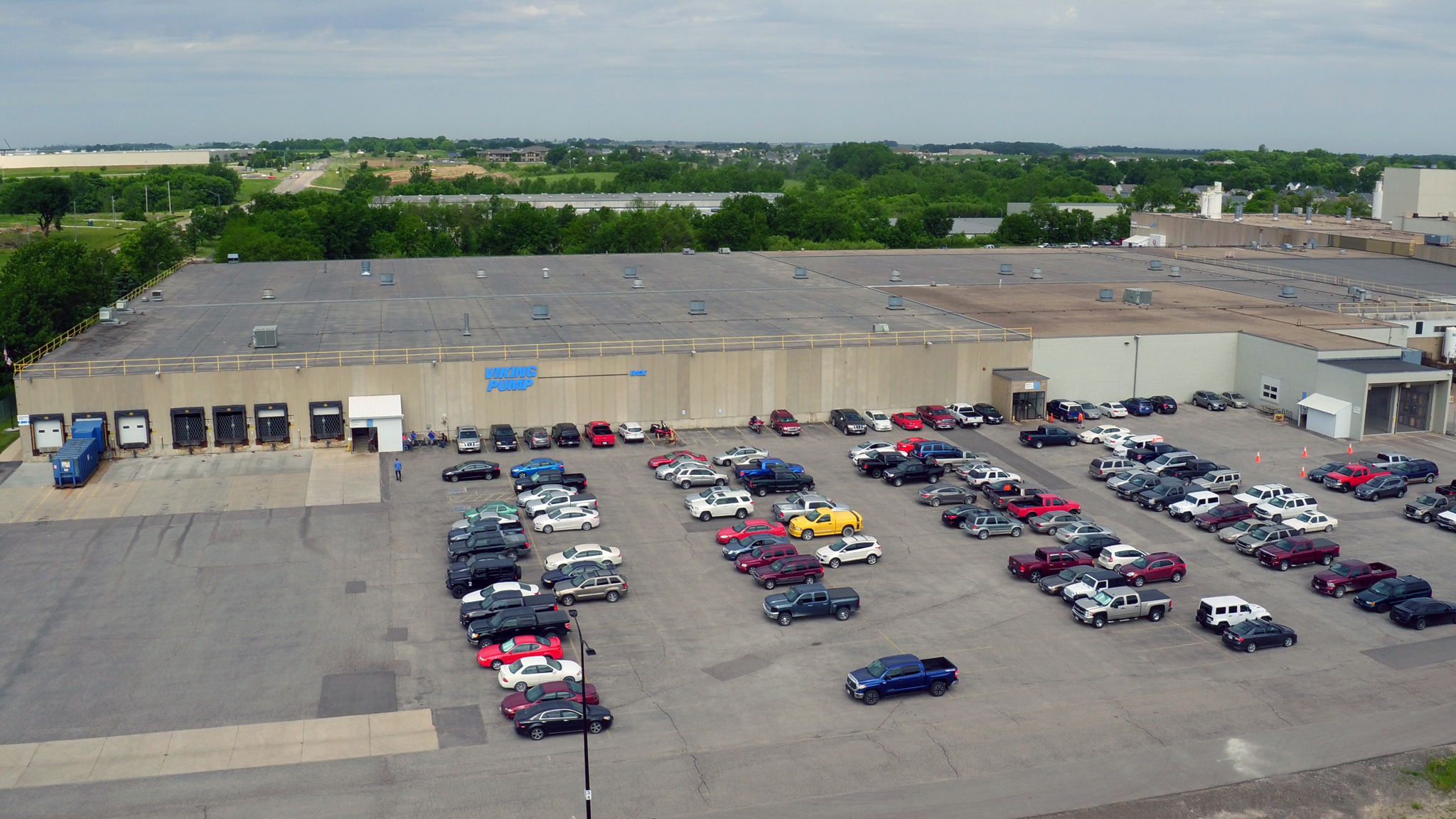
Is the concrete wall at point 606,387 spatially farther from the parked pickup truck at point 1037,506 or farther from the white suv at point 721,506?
the parked pickup truck at point 1037,506

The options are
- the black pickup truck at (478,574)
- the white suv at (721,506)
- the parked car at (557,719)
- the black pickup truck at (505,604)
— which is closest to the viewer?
the parked car at (557,719)

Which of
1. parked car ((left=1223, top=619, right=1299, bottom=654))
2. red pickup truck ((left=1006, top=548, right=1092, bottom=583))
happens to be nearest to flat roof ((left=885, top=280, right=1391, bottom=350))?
red pickup truck ((left=1006, top=548, right=1092, bottom=583))

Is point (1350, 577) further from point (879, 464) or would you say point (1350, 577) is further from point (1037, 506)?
point (879, 464)

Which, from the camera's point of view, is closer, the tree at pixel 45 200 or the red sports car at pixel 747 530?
the red sports car at pixel 747 530

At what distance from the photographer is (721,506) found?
45.7 metres

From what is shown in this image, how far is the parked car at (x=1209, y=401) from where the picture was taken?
6331 centimetres

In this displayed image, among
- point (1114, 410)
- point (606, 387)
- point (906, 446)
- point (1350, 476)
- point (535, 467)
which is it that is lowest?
point (1350, 476)

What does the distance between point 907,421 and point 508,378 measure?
19.6 metres

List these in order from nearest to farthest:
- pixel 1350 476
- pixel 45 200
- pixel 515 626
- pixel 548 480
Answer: pixel 515 626, pixel 548 480, pixel 1350 476, pixel 45 200

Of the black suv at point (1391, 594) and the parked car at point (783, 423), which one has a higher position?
the parked car at point (783, 423)

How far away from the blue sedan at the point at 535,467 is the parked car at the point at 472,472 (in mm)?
850

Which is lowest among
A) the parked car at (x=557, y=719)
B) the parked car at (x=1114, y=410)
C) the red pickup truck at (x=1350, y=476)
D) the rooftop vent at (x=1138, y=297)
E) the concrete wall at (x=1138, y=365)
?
the parked car at (x=557, y=719)

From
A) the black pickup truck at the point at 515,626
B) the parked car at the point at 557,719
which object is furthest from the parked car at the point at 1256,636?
the black pickup truck at the point at 515,626

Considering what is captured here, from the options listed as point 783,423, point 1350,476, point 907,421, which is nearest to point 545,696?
point 783,423
